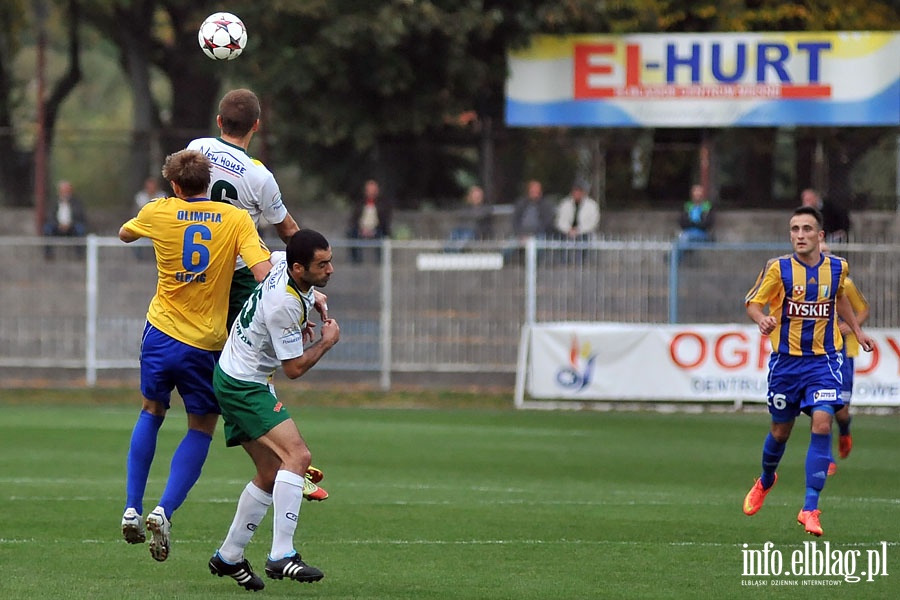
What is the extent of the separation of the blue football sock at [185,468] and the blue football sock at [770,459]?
13.4ft

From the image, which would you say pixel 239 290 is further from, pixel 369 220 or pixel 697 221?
pixel 369 220

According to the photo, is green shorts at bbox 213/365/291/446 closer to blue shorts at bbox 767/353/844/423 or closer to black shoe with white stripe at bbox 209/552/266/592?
black shoe with white stripe at bbox 209/552/266/592

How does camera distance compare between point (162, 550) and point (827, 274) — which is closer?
point (162, 550)

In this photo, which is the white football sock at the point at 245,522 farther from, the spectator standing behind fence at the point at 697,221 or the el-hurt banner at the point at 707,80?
the el-hurt banner at the point at 707,80

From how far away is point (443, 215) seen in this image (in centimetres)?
2728

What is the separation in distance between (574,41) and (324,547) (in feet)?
57.3

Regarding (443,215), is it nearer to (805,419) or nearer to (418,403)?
(418,403)

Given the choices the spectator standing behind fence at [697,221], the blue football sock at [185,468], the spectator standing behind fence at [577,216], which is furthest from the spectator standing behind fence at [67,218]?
the blue football sock at [185,468]

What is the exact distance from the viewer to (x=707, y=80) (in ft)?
84.7

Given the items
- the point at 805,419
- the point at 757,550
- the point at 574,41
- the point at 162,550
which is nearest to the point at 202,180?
the point at 162,550

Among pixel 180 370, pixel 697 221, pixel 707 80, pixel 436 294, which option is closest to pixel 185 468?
pixel 180 370

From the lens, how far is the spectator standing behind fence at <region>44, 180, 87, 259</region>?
25.6m

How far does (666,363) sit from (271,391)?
1320cm

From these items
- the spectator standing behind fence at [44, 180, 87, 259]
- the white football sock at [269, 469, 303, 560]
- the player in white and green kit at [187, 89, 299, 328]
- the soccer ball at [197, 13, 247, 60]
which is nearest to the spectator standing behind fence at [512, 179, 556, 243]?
the spectator standing behind fence at [44, 180, 87, 259]
